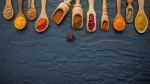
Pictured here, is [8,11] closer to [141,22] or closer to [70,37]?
[70,37]

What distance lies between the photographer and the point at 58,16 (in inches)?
61.7

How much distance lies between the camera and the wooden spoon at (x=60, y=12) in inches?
60.0

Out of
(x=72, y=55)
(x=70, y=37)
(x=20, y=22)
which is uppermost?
(x=20, y=22)

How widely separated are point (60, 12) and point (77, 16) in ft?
0.37

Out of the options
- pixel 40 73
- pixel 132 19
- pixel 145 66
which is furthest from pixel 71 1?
pixel 145 66

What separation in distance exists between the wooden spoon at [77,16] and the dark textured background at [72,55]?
0.05m

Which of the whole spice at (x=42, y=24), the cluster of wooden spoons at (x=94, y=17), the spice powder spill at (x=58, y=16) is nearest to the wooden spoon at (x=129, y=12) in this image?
the cluster of wooden spoons at (x=94, y=17)

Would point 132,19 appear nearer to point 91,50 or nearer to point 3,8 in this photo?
point 91,50

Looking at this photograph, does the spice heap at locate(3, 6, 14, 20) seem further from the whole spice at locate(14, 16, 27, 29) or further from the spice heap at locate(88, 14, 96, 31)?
the spice heap at locate(88, 14, 96, 31)

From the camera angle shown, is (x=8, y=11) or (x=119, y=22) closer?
(x=119, y=22)

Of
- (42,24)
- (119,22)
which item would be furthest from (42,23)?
(119,22)

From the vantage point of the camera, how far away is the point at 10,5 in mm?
1638

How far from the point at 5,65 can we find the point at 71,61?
47 centimetres

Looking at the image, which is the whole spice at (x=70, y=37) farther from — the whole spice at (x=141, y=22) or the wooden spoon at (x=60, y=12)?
the whole spice at (x=141, y=22)
